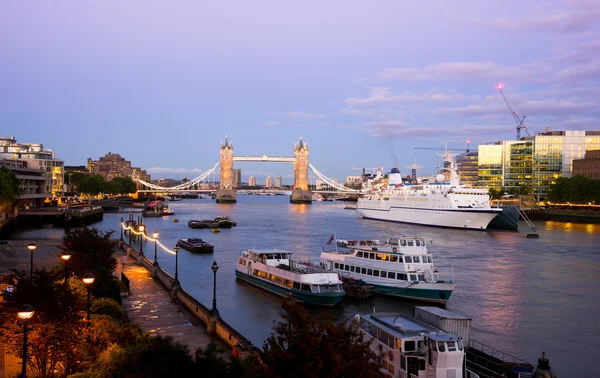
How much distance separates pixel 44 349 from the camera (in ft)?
38.4

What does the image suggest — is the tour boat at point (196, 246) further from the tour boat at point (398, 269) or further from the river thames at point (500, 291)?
the tour boat at point (398, 269)

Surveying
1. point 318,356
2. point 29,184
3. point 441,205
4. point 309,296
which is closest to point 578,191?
point 441,205

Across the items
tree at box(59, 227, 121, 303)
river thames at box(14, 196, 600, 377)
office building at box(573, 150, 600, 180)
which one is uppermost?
office building at box(573, 150, 600, 180)

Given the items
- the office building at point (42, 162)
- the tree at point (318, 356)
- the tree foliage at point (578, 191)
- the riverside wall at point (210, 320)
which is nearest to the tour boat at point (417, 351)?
the riverside wall at point (210, 320)

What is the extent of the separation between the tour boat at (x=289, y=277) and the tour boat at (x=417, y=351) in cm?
1095

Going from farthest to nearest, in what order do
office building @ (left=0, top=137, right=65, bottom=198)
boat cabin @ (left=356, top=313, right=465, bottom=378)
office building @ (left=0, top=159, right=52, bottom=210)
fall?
office building @ (left=0, top=137, right=65, bottom=198) → office building @ (left=0, top=159, right=52, bottom=210) → boat cabin @ (left=356, top=313, right=465, bottom=378)

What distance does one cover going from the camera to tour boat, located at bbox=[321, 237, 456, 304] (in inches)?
1125

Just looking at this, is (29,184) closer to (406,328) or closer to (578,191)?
(406,328)

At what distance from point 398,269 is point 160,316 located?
13.7 metres

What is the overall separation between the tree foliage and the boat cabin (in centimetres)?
9129

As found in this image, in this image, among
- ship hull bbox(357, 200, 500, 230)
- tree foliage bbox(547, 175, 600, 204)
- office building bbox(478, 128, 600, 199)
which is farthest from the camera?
office building bbox(478, 128, 600, 199)

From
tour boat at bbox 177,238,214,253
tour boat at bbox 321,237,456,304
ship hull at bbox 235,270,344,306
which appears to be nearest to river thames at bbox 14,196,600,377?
ship hull at bbox 235,270,344,306

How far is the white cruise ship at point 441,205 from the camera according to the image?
74.9 meters

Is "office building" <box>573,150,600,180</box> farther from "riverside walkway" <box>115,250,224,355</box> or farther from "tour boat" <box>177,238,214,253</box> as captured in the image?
"riverside walkway" <box>115,250,224,355</box>
